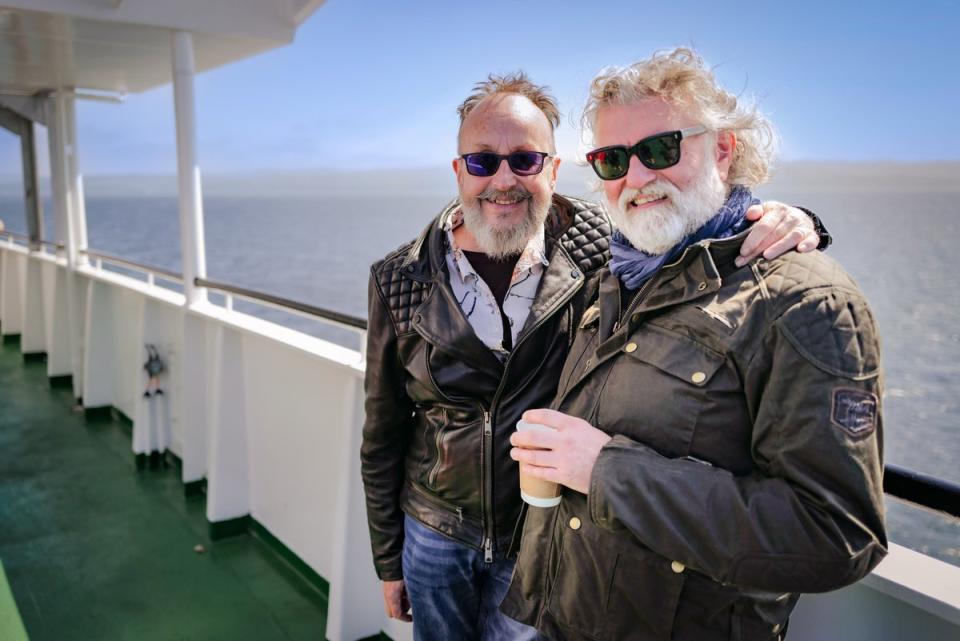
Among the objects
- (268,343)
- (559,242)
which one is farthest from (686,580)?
(268,343)

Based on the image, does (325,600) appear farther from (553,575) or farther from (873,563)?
(873,563)

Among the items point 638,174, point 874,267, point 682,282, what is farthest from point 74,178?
point 874,267

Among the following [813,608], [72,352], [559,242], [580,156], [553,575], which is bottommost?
[72,352]

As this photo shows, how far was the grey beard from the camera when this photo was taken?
4.42 ft

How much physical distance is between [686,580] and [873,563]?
217mm

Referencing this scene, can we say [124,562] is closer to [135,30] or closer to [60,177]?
[135,30]

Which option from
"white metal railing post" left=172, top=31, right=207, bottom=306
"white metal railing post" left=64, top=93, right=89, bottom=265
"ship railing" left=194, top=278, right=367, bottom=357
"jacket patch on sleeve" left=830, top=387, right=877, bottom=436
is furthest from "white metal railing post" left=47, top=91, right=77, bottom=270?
"jacket patch on sleeve" left=830, top=387, right=877, bottom=436

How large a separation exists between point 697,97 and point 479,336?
0.60 metres

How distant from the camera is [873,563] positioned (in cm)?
78

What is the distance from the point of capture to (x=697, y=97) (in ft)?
3.21

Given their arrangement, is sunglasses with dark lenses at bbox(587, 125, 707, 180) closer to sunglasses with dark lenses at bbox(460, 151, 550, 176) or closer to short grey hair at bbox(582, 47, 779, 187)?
short grey hair at bbox(582, 47, 779, 187)

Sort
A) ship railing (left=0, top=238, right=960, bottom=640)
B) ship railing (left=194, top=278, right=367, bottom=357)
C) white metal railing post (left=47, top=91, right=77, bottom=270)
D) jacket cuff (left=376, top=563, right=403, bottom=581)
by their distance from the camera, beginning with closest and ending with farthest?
ship railing (left=0, top=238, right=960, bottom=640) < jacket cuff (left=376, top=563, right=403, bottom=581) < ship railing (left=194, top=278, right=367, bottom=357) < white metal railing post (left=47, top=91, right=77, bottom=270)

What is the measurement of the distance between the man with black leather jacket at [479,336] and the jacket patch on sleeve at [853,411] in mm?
547

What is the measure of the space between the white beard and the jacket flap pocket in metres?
0.14
